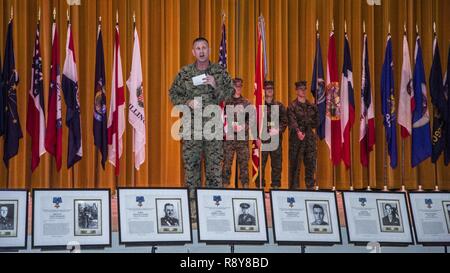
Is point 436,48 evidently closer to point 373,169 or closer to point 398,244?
point 373,169

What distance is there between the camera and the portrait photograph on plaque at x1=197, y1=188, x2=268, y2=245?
482 cm

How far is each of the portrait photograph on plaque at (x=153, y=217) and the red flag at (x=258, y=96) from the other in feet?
11.4

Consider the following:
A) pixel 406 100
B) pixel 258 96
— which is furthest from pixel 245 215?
pixel 406 100

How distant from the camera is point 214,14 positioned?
11.0m

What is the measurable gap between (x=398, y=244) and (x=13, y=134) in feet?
20.0

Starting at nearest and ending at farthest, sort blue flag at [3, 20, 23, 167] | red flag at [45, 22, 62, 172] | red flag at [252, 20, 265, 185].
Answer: red flag at [252, 20, 265, 185], blue flag at [3, 20, 23, 167], red flag at [45, 22, 62, 172]

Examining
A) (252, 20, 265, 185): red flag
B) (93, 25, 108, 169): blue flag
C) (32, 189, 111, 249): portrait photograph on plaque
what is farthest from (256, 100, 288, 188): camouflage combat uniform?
(32, 189, 111, 249): portrait photograph on plaque

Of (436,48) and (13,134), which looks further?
(436,48)

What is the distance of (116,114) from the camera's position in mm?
9695

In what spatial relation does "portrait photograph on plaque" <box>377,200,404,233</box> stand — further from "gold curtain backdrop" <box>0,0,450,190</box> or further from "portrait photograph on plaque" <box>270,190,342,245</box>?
"gold curtain backdrop" <box>0,0,450,190</box>

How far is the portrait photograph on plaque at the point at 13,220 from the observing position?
4.64 m

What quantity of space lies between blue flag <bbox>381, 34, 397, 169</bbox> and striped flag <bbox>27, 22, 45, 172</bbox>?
5.00 meters
